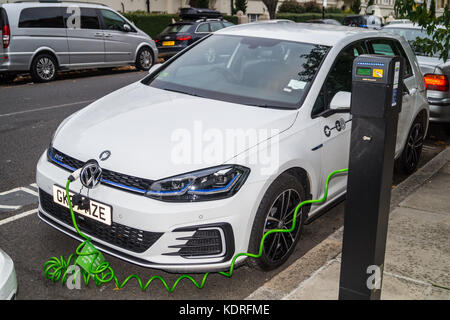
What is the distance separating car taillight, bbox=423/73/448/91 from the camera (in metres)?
7.35

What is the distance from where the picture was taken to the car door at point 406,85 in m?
5.34

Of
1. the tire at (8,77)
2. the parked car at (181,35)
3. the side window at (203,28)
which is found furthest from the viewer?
the side window at (203,28)

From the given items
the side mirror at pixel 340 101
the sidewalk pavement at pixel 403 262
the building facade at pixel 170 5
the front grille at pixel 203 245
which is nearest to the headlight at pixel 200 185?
the front grille at pixel 203 245

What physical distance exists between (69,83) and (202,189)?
10.2 m

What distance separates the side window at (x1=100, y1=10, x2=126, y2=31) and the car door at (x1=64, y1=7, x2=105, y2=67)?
252 mm

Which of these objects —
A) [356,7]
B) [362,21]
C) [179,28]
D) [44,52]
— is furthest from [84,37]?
[356,7]

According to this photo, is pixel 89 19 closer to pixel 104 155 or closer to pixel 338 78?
pixel 338 78

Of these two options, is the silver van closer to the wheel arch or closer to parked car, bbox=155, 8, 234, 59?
the wheel arch

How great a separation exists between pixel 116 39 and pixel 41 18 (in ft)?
7.48

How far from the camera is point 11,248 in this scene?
4.12 meters

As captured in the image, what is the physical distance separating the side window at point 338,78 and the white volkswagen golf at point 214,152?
0.02m

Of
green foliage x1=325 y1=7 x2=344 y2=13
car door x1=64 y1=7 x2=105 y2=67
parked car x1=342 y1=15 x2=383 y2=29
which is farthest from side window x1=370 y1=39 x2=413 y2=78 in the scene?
green foliage x1=325 y1=7 x2=344 y2=13

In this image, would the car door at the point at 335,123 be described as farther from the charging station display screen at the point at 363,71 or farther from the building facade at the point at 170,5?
the building facade at the point at 170,5
